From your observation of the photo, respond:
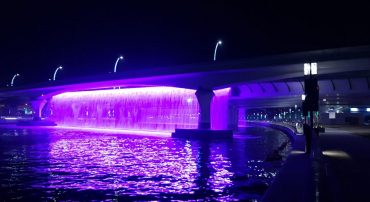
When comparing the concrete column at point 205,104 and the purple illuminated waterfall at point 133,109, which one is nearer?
the concrete column at point 205,104

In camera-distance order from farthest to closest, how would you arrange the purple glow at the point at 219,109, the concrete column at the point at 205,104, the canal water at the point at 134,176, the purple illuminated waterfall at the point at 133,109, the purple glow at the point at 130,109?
the purple glow at the point at 130,109
the purple illuminated waterfall at the point at 133,109
the purple glow at the point at 219,109
the concrete column at the point at 205,104
the canal water at the point at 134,176

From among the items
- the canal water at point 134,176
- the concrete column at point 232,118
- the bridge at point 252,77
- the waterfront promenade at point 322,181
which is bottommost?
the canal water at point 134,176

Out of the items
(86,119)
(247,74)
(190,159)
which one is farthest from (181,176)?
(86,119)

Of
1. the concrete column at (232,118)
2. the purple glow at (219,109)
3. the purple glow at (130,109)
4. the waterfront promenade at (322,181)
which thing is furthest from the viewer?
the concrete column at (232,118)

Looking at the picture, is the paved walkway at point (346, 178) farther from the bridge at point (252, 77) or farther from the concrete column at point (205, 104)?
the concrete column at point (205, 104)

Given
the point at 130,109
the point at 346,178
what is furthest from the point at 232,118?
the point at 346,178

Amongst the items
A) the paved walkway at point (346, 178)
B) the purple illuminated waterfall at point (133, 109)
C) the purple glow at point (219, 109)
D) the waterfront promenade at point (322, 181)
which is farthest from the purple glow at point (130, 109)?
the waterfront promenade at point (322, 181)

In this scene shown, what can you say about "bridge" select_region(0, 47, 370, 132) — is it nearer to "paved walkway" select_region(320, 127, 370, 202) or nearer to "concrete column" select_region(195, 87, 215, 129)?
"concrete column" select_region(195, 87, 215, 129)

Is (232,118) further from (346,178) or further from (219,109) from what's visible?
(346,178)

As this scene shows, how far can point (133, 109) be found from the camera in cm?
7894

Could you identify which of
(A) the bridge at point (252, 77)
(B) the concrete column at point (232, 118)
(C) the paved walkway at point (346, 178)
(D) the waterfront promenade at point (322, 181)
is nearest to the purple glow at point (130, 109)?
(A) the bridge at point (252, 77)

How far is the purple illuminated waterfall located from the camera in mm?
66188

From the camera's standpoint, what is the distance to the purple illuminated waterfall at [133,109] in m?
66.2

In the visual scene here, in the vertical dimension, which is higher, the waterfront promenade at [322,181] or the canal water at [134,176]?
the waterfront promenade at [322,181]
